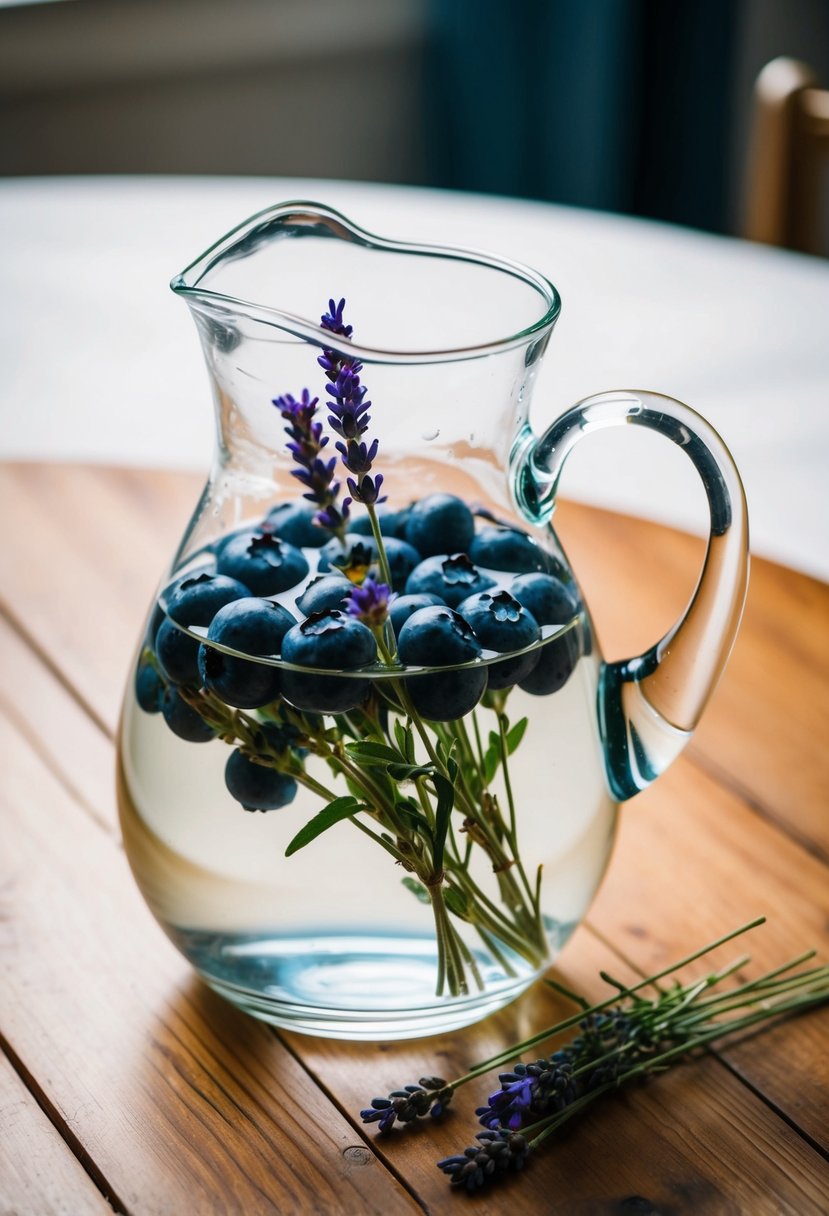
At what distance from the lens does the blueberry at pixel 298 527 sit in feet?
2.06

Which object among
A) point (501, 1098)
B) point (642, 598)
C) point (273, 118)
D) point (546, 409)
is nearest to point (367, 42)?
point (273, 118)

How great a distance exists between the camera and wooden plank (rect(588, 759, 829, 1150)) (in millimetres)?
659

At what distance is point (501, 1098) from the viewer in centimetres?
58

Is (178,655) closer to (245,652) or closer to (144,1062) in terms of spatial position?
(245,652)

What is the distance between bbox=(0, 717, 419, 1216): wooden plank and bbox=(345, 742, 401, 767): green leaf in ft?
0.56

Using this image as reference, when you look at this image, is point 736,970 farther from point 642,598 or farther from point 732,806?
point 642,598

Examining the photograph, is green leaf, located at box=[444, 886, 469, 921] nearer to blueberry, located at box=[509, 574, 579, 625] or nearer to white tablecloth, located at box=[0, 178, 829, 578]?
blueberry, located at box=[509, 574, 579, 625]

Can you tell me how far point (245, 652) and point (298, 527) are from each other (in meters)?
0.10

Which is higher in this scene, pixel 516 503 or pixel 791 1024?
pixel 516 503

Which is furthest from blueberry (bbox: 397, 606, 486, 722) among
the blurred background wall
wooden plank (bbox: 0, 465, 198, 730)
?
the blurred background wall

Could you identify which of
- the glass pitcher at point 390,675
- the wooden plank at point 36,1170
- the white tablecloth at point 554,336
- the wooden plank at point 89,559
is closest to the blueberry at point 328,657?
the glass pitcher at point 390,675

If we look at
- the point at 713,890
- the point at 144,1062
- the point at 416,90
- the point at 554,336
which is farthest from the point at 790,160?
the point at 416,90

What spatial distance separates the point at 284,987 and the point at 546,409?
748mm

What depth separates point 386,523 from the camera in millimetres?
626
